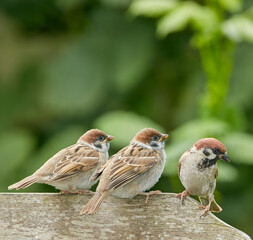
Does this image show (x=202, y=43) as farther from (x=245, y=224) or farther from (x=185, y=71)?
(x=245, y=224)

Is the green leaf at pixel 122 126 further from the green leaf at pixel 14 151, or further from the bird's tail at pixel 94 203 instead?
the bird's tail at pixel 94 203

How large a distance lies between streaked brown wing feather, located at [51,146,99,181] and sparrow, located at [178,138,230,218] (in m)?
0.33

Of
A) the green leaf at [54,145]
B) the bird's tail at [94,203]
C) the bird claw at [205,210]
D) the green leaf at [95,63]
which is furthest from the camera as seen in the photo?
the green leaf at [95,63]

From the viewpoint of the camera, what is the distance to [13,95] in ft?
16.9

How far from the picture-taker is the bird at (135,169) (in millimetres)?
2011

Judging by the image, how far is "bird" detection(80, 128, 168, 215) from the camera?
6.60ft

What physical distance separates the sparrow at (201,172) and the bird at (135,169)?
0.38ft

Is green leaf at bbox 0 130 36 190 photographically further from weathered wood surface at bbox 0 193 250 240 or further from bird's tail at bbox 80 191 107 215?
bird's tail at bbox 80 191 107 215

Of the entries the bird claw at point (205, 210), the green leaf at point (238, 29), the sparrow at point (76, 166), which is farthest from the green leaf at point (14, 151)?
the bird claw at point (205, 210)

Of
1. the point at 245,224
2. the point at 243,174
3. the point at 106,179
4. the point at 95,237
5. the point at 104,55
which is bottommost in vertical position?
the point at 245,224

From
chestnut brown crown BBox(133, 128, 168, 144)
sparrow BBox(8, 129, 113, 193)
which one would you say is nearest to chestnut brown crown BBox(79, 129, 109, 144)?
sparrow BBox(8, 129, 113, 193)

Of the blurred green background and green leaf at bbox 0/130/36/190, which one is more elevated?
the blurred green background

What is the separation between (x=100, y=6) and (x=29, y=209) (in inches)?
132

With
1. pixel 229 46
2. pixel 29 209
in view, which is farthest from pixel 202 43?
pixel 29 209
